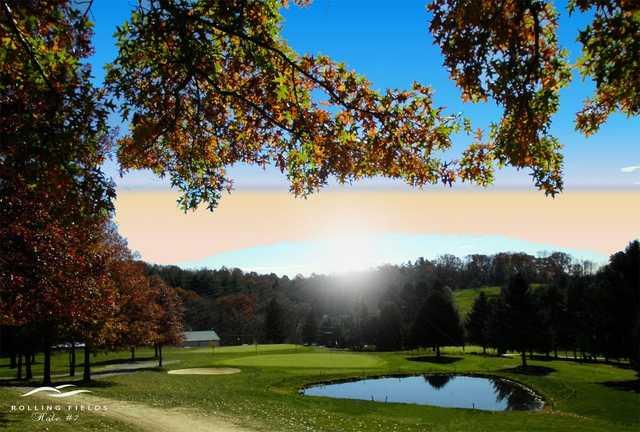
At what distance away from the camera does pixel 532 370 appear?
50.6 meters

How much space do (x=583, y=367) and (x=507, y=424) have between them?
35.3m

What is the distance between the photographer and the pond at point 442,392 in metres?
34.6

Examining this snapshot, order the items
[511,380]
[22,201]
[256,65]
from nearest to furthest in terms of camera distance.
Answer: [256,65], [22,201], [511,380]

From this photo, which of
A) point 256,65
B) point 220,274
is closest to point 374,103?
point 256,65

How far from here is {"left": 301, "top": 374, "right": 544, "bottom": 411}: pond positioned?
34.6 metres

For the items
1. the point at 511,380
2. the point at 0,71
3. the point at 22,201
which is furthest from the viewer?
the point at 511,380

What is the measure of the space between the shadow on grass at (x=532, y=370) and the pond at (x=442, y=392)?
4.60m

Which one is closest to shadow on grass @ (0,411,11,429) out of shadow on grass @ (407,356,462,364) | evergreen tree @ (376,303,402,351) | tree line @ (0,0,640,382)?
tree line @ (0,0,640,382)

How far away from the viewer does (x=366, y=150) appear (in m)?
7.57

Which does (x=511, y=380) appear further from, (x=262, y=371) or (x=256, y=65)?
(x=256, y=65)

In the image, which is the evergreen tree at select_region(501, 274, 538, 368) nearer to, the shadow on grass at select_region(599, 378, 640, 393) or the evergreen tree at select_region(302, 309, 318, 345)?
→ the shadow on grass at select_region(599, 378, 640, 393)

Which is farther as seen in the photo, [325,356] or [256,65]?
[325,356]

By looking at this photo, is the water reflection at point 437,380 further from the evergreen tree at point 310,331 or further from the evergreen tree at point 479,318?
the evergreen tree at point 310,331

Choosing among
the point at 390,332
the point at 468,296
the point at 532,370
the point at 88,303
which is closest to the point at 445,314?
the point at 390,332
